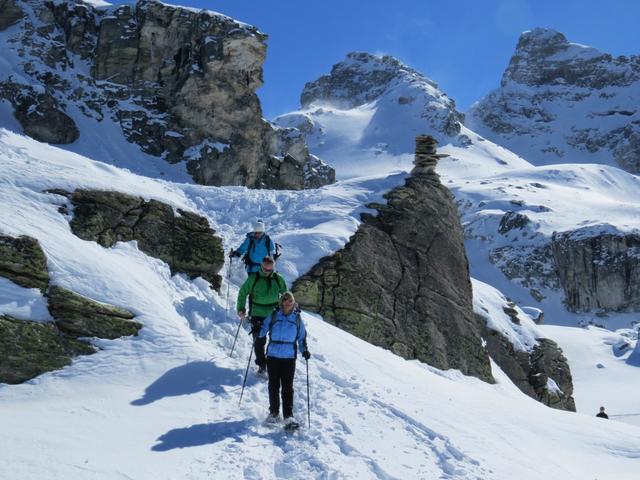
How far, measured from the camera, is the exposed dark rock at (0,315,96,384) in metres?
8.95

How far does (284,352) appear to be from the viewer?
925 cm

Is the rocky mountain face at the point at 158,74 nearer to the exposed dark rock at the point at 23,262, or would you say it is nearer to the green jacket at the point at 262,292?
the exposed dark rock at the point at 23,262

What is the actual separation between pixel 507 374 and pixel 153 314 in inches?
822

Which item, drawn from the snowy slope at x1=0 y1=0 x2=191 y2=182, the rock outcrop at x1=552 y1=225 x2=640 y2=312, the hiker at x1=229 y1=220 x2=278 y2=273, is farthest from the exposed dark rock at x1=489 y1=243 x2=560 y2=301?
the hiker at x1=229 y1=220 x2=278 y2=273

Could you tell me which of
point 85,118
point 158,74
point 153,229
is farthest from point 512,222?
point 153,229

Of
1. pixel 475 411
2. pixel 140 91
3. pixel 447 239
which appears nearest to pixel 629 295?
pixel 140 91

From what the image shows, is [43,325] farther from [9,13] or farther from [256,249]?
[9,13]

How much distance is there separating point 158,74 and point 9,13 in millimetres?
15178

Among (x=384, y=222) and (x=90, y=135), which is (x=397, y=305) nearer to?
(x=384, y=222)

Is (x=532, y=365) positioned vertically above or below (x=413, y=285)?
below

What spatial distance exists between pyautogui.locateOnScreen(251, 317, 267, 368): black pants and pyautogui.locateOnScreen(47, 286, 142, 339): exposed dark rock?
1.95 metres

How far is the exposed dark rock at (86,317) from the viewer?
9.98 metres

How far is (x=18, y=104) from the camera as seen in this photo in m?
55.2

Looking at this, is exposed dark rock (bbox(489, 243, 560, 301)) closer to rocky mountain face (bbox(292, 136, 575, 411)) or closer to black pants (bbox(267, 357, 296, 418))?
rocky mountain face (bbox(292, 136, 575, 411))
